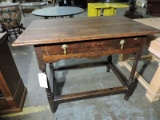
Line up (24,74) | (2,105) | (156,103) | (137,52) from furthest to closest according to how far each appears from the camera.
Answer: (24,74)
(156,103)
(2,105)
(137,52)

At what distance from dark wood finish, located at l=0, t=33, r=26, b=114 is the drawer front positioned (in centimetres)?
47

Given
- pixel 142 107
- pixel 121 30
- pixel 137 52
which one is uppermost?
pixel 121 30

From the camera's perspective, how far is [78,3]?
244 inches

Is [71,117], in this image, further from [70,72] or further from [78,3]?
[78,3]

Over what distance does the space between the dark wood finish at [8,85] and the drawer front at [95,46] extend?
0.47 m

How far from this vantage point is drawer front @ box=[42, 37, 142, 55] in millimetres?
875

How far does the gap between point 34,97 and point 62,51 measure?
2.76 feet

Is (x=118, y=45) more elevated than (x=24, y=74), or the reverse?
(x=118, y=45)

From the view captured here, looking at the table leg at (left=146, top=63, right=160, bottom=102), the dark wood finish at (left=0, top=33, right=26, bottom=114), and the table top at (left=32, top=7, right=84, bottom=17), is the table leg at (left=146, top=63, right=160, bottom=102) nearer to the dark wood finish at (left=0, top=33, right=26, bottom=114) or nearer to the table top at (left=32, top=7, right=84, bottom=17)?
the dark wood finish at (left=0, top=33, right=26, bottom=114)

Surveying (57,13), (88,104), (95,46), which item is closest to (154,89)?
(88,104)

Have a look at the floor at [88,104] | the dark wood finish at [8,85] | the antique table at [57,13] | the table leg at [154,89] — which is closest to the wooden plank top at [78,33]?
the dark wood finish at [8,85]

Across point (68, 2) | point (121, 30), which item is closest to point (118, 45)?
point (121, 30)

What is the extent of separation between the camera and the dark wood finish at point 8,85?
3.50 ft

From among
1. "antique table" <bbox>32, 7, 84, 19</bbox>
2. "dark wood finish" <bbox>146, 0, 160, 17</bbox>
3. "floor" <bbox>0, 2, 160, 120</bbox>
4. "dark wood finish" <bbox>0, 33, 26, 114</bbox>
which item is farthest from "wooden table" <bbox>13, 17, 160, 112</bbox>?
"dark wood finish" <bbox>146, 0, 160, 17</bbox>
